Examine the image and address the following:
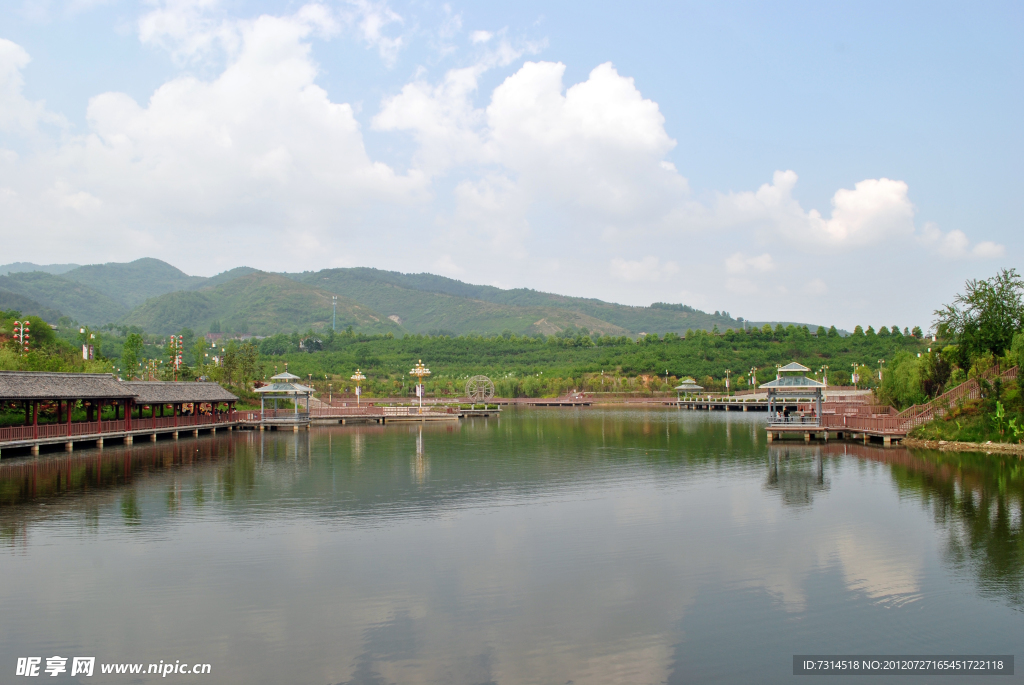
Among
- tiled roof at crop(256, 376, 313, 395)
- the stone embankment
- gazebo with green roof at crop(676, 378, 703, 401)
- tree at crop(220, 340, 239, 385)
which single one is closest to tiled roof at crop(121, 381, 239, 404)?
tiled roof at crop(256, 376, 313, 395)

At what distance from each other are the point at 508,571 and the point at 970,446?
66.9ft

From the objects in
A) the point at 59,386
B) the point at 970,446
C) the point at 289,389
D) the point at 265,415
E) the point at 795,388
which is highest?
the point at 59,386

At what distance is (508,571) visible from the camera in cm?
1087

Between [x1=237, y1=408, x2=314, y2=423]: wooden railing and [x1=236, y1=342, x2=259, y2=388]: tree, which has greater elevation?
[x1=236, y1=342, x2=259, y2=388]: tree

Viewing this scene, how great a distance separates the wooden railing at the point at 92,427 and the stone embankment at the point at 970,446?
31004 mm

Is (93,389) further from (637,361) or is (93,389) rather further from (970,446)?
(637,361)

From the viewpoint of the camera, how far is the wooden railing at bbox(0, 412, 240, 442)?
970 inches

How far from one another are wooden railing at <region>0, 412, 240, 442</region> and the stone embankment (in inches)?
1221

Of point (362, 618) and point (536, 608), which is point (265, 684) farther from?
point (536, 608)

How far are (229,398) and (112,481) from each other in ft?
65.2

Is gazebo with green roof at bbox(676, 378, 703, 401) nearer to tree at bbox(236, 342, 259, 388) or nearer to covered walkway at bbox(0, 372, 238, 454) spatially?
tree at bbox(236, 342, 259, 388)

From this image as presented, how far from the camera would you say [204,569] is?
36.0 ft

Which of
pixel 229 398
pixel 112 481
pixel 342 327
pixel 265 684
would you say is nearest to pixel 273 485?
pixel 112 481

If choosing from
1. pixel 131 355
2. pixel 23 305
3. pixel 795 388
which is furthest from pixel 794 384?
pixel 23 305
